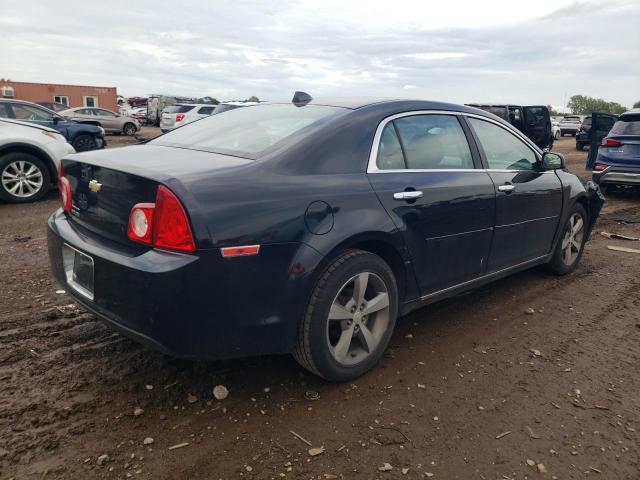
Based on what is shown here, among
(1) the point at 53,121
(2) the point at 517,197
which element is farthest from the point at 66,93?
(2) the point at 517,197

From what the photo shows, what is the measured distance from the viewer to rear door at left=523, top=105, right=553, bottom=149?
15484mm

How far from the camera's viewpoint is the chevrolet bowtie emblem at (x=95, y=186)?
8.76 ft

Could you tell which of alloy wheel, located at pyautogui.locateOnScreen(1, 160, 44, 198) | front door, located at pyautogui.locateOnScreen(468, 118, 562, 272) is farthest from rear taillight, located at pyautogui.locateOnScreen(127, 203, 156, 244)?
alloy wheel, located at pyautogui.locateOnScreen(1, 160, 44, 198)

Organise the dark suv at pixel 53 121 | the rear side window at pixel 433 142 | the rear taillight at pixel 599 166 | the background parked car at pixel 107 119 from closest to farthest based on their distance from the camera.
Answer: the rear side window at pixel 433 142 < the rear taillight at pixel 599 166 < the dark suv at pixel 53 121 < the background parked car at pixel 107 119

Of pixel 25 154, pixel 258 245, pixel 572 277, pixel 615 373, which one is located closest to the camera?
pixel 258 245

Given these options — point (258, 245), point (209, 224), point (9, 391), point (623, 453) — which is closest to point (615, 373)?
point (623, 453)

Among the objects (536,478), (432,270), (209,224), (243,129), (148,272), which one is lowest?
(536,478)

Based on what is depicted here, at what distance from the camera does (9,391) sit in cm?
277

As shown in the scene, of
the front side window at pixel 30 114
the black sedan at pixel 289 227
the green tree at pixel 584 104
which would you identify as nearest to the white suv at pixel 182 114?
the front side window at pixel 30 114

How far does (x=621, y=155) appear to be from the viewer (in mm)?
9086

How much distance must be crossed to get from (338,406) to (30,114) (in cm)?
1139

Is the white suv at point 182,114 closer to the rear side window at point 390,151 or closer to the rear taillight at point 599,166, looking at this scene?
the rear taillight at point 599,166

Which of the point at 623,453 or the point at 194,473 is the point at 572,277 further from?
the point at 194,473

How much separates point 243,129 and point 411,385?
189 centimetres
